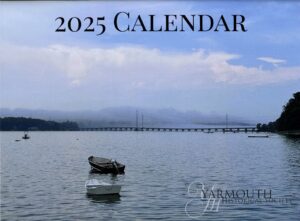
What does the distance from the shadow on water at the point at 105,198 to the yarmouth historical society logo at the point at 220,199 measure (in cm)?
366

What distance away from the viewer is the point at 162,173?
39.6 meters

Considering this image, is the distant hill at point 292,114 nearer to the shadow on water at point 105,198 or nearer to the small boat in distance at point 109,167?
the small boat in distance at point 109,167

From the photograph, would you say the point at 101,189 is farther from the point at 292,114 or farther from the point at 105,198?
the point at 292,114

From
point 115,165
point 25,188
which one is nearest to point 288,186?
point 115,165

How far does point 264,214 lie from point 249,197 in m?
4.45

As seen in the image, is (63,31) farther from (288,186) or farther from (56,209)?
(288,186)

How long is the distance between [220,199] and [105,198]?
5.73m

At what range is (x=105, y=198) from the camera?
24.8 metres

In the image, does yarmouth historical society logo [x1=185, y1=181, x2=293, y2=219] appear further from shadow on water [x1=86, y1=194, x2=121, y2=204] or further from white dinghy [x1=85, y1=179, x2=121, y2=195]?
white dinghy [x1=85, y1=179, x2=121, y2=195]

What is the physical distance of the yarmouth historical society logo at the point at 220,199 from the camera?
21484 millimetres

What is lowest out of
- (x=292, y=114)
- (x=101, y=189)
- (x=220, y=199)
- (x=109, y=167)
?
(x=220, y=199)

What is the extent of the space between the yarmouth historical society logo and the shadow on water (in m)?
3.66

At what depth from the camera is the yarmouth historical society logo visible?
21484mm

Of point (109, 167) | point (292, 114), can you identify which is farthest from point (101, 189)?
point (292, 114)
